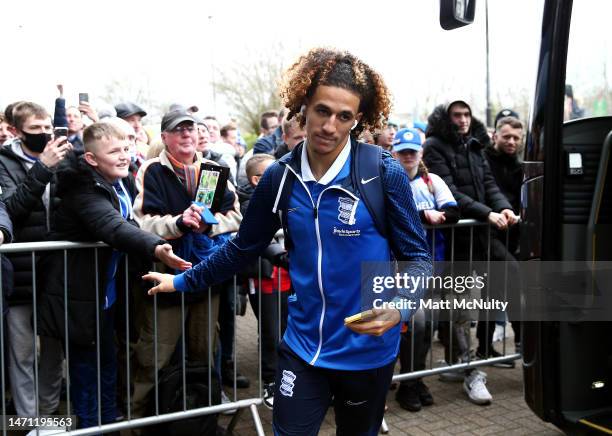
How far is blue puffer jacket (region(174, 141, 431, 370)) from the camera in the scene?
101 inches

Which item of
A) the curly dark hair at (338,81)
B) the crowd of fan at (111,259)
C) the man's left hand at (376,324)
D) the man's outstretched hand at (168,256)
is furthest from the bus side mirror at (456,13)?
the man's left hand at (376,324)

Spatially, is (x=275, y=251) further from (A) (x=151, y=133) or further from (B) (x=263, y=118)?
(B) (x=263, y=118)

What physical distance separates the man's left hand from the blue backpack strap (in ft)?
1.15

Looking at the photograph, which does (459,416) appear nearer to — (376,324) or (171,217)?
(171,217)

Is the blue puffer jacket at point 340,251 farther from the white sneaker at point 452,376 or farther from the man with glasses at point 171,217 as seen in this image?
the white sneaker at point 452,376

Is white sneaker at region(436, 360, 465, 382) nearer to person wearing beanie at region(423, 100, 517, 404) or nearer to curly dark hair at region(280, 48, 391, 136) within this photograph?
person wearing beanie at region(423, 100, 517, 404)

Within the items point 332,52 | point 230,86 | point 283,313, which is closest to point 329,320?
point 332,52

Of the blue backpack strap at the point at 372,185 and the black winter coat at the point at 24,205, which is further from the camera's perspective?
the black winter coat at the point at 24,205

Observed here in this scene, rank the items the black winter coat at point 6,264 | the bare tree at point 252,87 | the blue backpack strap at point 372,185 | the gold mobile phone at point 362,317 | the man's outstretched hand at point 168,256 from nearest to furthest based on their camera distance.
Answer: the gold mobile phone at point 362,317
the blue backpack strap at point 372,185
the man's outstretched hand at point 168,256
the black winter coat at point 6,264
the bare tree at point 252,87

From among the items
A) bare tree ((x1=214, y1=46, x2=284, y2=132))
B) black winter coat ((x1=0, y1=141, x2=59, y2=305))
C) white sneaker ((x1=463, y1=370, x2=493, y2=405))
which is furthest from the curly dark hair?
bare tree ((x1=214, y1=46, x2=284, y2=132))

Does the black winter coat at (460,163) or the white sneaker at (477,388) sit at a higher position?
the black winter coat at (460,163)

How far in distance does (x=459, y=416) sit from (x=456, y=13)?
2.78m

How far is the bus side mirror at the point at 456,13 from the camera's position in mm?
3838

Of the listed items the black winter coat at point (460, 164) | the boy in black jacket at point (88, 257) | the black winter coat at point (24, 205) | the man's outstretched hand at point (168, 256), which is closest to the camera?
the man's outstretched hand at point (168, 256)
